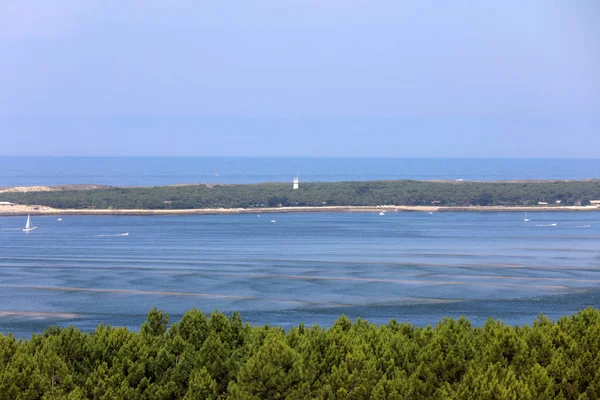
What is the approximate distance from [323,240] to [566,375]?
3912cm

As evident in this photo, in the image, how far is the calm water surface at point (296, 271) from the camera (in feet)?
95.4

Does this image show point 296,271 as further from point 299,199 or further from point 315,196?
point 315,196

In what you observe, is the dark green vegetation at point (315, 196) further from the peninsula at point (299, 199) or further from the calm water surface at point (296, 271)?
the calm water surface at point (296, 271)

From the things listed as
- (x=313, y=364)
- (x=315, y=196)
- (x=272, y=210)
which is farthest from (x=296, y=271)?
(x=315, y=196)

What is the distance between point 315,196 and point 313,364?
229 ft

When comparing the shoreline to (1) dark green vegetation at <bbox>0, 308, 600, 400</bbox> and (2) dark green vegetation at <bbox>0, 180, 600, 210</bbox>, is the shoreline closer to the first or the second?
(2) dark green vegetation at <bbox>0, 180, 600, 210</bbox>

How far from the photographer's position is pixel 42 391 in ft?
42.3

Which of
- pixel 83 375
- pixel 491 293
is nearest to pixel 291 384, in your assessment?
pixel 83 375

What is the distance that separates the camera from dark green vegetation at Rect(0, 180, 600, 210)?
77375mm

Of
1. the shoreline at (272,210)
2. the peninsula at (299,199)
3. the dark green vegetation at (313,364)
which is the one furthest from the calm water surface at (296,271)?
the dark green vegetation at (313,364)

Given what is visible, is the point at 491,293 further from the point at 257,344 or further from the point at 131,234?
the point at 131,234

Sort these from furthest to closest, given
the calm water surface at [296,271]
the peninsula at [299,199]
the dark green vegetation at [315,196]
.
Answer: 1. the dark green vegetation at [315,196]
2. the peninsula at [299,199]
3. the calm water surface at [296,271]

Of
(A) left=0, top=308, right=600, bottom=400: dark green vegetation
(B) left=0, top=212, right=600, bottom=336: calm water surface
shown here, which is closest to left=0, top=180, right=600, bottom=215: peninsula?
(B) left=0, top=212, right=600, bottom=336: calm water surface

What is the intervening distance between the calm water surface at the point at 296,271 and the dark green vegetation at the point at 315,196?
12.4 meters
